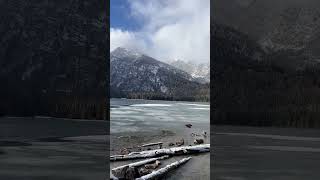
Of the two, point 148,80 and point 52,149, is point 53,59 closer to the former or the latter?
point 52,149

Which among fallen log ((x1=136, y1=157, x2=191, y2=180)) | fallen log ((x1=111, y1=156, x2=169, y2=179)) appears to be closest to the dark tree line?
fallen log ((x1=136, y1=157, x2=191, y2=180))

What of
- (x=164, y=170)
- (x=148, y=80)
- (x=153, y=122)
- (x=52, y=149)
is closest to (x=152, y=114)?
(x=153, y=122)

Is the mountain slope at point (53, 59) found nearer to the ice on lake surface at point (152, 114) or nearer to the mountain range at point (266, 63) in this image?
the mountain range at point (266, 63)

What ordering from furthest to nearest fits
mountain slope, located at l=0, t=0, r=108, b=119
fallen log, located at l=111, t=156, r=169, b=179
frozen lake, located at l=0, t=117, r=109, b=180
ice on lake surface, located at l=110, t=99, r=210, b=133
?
ice on lake surface, located at l=110, t=99, r=210, b=133, fallen log, located at l=111, t=156, r=169, b=179, mountain slope, located at l=0, t=0, r=108, b=119, frozen lake, located at l=0, t=117, r=109, b=180

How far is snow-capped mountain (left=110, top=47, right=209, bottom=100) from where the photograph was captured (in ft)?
49.8

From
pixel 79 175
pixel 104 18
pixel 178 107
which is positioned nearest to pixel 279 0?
pixel 104 18

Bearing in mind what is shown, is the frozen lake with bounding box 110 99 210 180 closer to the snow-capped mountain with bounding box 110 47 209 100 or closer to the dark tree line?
the snow-capped mountain with bounding box 110 47 209 100

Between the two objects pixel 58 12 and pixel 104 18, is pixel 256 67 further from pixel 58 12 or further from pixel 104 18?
pixel 58 12

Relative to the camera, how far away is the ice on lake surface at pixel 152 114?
14.4m

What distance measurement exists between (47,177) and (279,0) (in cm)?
455

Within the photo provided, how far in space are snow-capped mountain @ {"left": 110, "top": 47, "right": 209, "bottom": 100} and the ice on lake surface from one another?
0.36 m

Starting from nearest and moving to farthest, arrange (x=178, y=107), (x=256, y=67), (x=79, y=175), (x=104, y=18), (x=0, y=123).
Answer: (x=104, y=18) → (x=79, y=175) → (x=0, y=123) → (x=256, y=67) → (x=178, y=107)

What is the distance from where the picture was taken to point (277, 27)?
7027 mm

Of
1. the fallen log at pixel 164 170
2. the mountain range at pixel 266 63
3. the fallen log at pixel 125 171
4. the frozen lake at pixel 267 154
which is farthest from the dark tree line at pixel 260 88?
the fallen log at pixel 125 171
